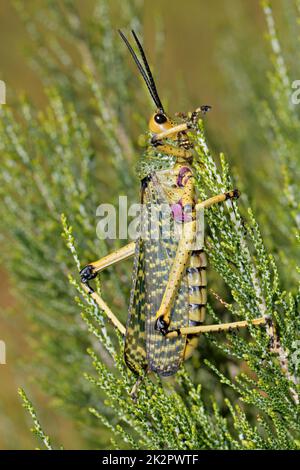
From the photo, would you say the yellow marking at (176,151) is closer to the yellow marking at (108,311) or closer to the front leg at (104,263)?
the front leg at (104,263)

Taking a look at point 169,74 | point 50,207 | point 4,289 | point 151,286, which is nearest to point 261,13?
point 169,74

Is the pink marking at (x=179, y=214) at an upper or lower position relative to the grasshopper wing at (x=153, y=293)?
upper

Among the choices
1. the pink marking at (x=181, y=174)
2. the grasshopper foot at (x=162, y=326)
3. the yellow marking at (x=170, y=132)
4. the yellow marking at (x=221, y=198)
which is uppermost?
the yellow marking at (x=170, y=132)

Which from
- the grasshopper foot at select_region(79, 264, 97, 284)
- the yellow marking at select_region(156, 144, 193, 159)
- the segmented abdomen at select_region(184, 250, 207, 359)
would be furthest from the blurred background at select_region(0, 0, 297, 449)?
the grasshopper foot at select_region(79, 264, 97, 284)

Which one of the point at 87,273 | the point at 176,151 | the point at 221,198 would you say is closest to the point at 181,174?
the point at 176,151

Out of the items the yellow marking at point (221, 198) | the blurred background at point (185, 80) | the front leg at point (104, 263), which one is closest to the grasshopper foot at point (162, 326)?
the front leg at point (104, 263)

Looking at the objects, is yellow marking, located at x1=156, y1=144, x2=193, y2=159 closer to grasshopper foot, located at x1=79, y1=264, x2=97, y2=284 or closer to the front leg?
the front leg

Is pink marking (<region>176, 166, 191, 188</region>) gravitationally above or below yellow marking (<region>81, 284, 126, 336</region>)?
above
